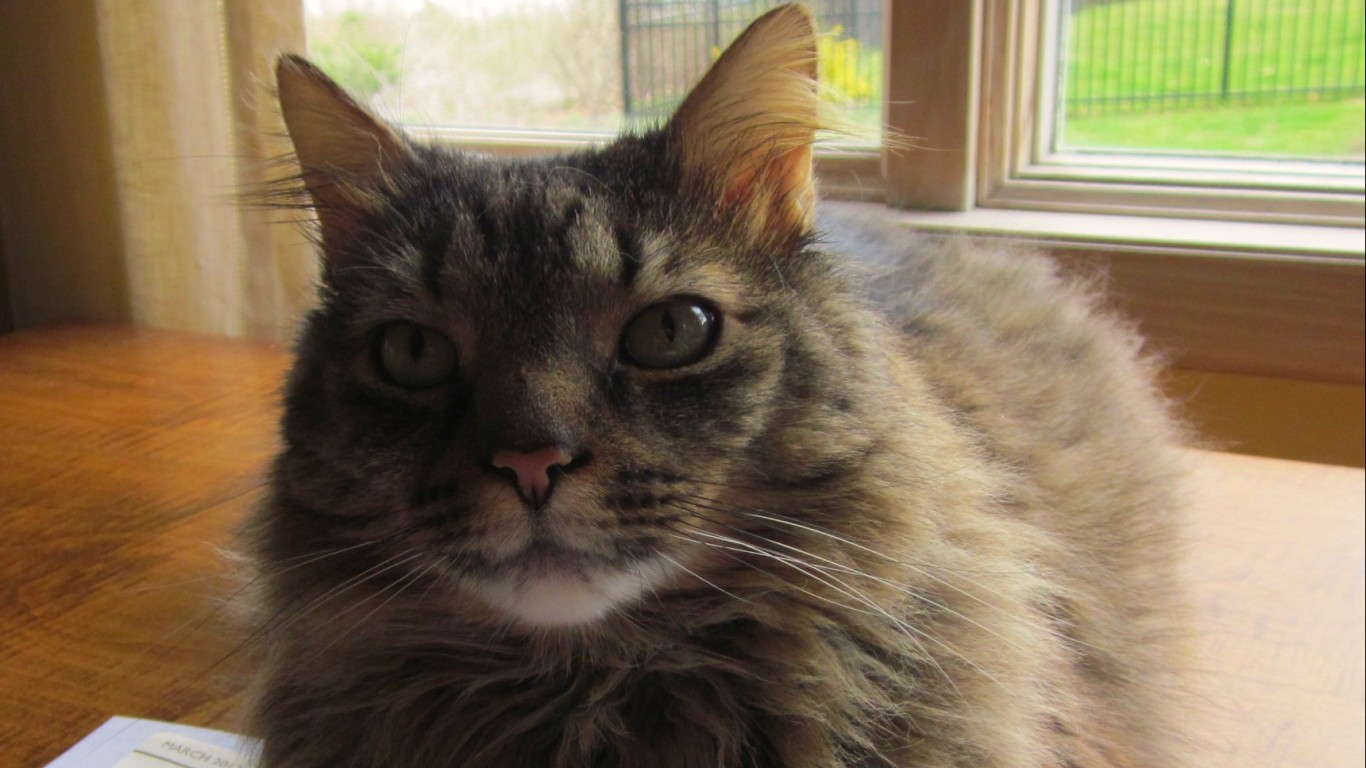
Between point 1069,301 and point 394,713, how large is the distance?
1.04 metres

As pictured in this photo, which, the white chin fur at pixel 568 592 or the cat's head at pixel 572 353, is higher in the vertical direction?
the cat's head at pixel 572 353

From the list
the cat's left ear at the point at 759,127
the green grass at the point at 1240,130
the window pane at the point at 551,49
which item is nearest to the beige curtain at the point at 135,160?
the window pane at the point at 551,49

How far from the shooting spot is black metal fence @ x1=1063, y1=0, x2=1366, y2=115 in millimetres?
1879

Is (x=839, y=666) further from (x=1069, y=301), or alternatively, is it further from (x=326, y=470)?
(x=1069, y=301)

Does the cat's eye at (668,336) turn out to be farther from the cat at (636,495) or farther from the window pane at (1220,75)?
the window pane at (1220,75)

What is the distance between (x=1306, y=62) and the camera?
1.90m

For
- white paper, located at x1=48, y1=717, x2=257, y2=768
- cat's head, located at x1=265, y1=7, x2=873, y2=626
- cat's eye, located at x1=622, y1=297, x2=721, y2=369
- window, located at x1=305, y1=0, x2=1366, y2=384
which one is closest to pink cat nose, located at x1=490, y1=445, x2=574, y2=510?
cat's head, located at x1=265, y1=7, x2=873, y2=626

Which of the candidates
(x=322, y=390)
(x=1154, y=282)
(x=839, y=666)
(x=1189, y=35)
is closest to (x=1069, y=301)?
(x=1154, y=282)

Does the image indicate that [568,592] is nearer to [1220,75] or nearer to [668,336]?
[668,336]

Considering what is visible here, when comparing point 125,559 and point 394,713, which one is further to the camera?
point 125,559

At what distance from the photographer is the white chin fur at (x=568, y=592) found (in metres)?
0.81

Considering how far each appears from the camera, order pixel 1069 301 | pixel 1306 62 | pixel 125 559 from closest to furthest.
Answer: pixel 125 559 → pixel 1069 301 → pixel 1306 62

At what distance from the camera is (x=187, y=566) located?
1.33 metres

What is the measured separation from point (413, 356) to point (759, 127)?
35cm
